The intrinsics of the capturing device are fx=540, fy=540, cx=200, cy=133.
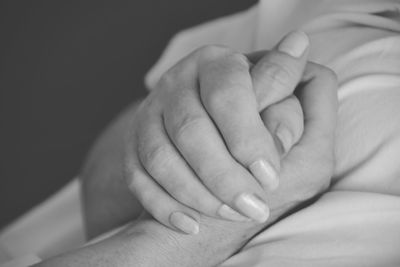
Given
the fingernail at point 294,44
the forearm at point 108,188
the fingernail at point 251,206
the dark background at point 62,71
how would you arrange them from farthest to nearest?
the dark background at point 62,71
the forearm at point 108,188
the fingernail at point 294,44
the fingernail at point 251,206

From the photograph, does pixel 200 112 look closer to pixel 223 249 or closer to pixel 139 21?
pixel 223 249

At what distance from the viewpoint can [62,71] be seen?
1683mm

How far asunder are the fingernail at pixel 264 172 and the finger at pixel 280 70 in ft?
0.29

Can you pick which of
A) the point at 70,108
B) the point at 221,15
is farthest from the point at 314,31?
the point at 70,108

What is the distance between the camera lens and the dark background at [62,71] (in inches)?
65.0

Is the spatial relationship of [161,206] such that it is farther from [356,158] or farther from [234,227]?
[356,158]

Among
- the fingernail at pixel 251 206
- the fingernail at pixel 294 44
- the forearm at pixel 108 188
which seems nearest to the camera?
the fingernail at pixel 251 206

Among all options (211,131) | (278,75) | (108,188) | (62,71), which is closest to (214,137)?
(211,131)

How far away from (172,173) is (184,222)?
2.2 inches

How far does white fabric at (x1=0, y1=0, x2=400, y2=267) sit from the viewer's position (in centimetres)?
57

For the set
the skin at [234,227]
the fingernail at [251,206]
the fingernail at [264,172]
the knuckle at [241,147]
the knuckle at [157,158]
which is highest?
the knuckle at [241,147]

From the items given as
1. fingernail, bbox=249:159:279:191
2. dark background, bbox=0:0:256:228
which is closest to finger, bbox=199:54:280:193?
fingernail, bbox=249:159:279:191

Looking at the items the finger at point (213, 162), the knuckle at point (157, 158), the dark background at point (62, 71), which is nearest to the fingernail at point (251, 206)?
the finger at point (213, 162)

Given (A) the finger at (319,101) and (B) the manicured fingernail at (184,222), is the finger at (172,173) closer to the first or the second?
(B) the manicured fingernail at (184,222)
